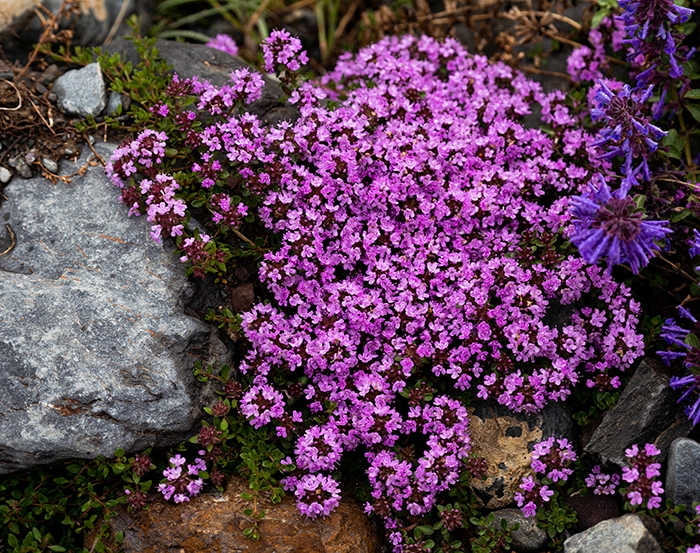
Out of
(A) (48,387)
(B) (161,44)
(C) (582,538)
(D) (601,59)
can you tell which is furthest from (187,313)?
(D) (601,59)

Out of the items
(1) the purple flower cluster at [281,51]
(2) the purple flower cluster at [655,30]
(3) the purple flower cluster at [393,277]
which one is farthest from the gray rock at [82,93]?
(2) the purple flower cluster at [655,30]

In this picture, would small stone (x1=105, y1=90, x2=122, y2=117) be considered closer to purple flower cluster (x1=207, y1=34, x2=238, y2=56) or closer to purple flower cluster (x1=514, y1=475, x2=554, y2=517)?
purple flower cluster (x1=207, y1=34, x2=238, y2=56)

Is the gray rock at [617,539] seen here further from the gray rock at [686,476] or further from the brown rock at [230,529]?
the brown rock at [230,529]

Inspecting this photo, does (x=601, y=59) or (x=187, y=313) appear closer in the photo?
(x=187, y=313)

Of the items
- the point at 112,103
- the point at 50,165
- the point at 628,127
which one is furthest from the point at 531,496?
the point at 112,103

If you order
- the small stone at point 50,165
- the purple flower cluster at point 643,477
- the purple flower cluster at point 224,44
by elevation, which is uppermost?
the purple flower cluster at point 224,44

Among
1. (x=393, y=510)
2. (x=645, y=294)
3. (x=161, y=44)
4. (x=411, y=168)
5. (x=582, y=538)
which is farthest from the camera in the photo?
(x=161, y=44)

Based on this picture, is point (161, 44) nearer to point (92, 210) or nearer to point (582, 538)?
point (92, 210)
